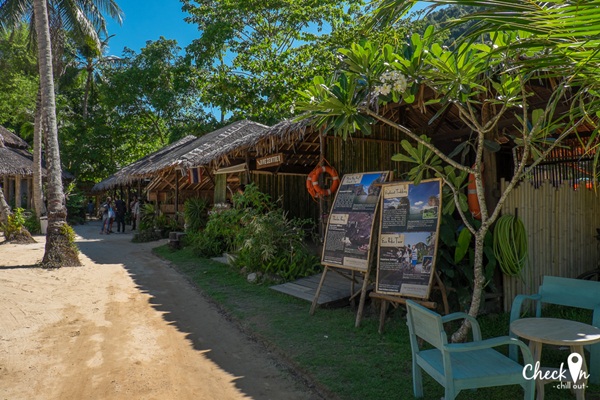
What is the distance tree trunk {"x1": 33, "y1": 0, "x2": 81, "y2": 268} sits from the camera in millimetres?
9094

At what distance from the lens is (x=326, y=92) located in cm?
361

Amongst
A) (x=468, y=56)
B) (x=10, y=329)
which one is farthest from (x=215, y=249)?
(x=468, y=56)

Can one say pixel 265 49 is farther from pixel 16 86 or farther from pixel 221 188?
pixel 16 86

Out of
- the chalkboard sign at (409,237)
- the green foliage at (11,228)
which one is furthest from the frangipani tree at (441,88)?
the green foliage at (11,228)

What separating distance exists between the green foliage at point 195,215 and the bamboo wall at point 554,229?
9578 millimetres

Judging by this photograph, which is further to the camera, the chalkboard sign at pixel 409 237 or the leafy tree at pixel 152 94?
the leafy tree at pixel 152 94

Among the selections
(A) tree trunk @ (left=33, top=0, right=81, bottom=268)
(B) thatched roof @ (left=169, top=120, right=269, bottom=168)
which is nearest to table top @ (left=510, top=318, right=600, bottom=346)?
(B) thatched roof @ (left=169, top=120, right=269, bottom=168)

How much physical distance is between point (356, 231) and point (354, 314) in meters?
1.06

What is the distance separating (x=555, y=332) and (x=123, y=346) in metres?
4.04

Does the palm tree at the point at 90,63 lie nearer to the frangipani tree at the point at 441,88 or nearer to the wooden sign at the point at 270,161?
the wooden sign at the point at 270,161

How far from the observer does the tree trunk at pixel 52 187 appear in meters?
9.09

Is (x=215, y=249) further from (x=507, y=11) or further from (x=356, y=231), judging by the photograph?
(x=507, y=11)

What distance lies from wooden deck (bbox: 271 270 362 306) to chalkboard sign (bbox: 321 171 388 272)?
0.48 meters

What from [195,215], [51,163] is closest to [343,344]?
[51,163]
